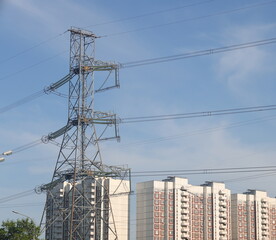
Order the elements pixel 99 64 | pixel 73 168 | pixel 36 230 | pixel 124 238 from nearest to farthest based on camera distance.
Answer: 1. pixel 73 168
2. pixel 99 64
3. pixel 36 230
4. pixel 124 238

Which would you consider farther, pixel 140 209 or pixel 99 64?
pixel 140 209

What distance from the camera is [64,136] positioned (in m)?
83.9

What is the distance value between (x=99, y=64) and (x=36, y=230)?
2902 centimetres

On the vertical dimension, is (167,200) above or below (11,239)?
above

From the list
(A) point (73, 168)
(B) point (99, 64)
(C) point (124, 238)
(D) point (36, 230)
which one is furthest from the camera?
(C) point (124, 238)

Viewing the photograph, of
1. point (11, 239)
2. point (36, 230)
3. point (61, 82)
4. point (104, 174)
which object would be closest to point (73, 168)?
point (104, 174)

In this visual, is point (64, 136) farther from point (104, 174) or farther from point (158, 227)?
point (158, 227)

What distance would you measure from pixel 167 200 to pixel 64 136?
373 ft

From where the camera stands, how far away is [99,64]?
86688mm

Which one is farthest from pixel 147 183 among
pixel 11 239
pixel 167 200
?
pixel 11 239

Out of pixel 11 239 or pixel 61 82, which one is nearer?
pixel 61 82

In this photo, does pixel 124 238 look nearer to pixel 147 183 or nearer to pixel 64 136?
pixel 147 183

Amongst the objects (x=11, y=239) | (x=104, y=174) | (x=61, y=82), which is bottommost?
(x=11, y=239)

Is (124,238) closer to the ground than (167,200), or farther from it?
closer to the ground
